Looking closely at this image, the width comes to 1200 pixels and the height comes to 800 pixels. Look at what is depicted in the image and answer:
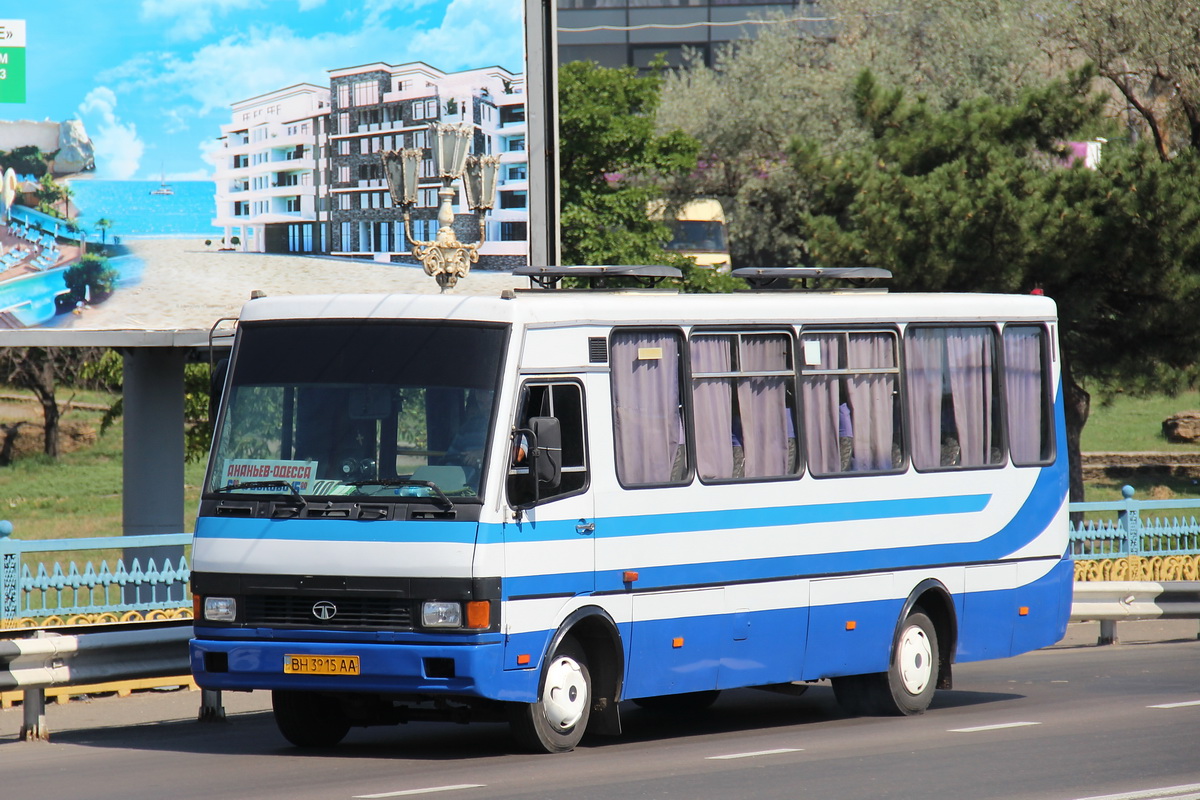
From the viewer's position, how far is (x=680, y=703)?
13.2m

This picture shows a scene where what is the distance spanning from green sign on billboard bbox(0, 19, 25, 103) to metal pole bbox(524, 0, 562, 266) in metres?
6.10

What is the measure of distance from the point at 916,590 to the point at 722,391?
7.36ft

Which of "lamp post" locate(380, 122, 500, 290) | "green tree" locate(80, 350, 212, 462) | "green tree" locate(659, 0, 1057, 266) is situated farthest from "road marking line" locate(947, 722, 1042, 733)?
"green tree" locate(659, 0, 1057, 266)

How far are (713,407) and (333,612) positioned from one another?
2.92 m

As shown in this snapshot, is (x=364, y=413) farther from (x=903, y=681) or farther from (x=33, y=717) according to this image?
(x=903, y=681)

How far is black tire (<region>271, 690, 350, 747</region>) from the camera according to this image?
10867mm

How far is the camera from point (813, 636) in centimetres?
1200

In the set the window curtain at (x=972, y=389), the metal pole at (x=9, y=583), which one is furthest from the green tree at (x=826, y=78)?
the metal pole at (x=9, y=583)

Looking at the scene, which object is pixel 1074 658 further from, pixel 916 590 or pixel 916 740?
pixel 916 740

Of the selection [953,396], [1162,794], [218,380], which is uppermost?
[218,380]

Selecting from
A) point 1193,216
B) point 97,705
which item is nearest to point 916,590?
A: point 97,705

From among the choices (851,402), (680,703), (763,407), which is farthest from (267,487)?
(851,402)

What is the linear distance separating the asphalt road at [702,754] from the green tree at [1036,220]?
12807mm

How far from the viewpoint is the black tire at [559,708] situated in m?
10.3
